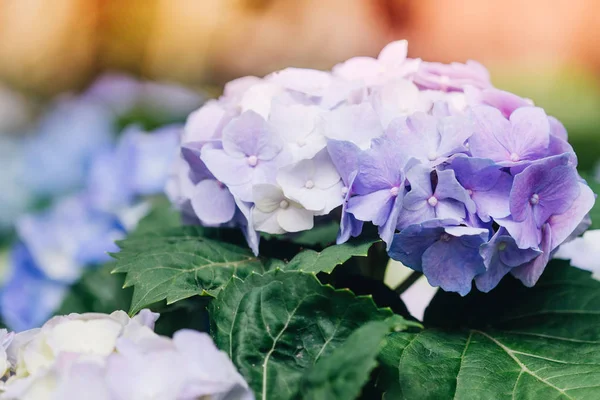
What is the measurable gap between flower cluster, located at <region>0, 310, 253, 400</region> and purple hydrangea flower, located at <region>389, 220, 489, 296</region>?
0.18m

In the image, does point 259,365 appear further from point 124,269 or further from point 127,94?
point 127,94

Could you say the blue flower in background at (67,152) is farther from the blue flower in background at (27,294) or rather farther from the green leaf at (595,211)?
the green leaf at (595,211)

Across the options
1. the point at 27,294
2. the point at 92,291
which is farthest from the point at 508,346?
the point at 27,294

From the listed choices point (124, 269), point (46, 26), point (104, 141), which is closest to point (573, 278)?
point (124, 269)

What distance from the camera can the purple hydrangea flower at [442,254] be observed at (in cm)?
53

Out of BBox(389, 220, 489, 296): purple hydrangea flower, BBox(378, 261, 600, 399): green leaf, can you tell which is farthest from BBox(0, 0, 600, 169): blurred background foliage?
BBox(389, 220, 489, 296): purple hydrangea flower

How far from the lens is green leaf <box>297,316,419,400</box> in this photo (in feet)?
1.31

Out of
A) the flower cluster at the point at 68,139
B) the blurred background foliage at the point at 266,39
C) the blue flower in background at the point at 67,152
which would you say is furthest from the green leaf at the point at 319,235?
the blurred background foliage at the point at 266,39

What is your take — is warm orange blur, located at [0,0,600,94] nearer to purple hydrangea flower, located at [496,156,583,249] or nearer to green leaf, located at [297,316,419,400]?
purple hydrangea flower, located at [496,156,583,249]

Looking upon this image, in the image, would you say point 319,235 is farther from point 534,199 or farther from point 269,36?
point 269,36

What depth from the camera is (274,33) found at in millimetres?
2816

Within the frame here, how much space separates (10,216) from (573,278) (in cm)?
129

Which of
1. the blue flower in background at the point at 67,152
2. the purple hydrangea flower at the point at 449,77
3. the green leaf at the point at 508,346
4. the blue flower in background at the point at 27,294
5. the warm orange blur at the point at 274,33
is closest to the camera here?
the green leaf at the point at 508,346

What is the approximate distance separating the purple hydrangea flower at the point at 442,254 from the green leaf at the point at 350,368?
0.42 ft
